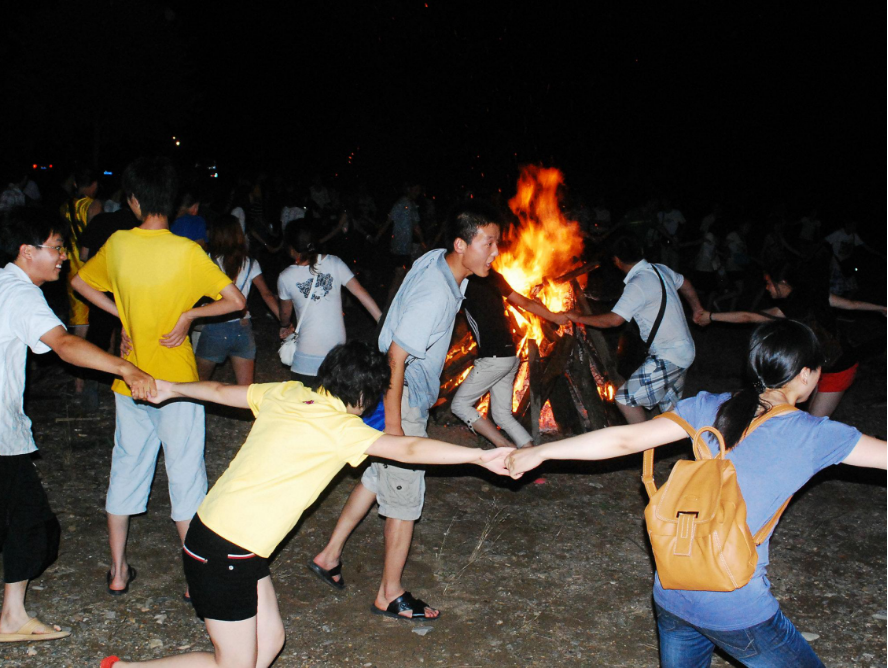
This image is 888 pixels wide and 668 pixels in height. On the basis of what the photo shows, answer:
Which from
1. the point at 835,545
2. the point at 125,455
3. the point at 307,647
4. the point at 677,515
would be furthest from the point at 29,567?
the point at 835,545

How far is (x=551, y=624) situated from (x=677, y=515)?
2.06 meters

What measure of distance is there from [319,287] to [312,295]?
7 cm

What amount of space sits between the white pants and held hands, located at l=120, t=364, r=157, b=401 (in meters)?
2.92

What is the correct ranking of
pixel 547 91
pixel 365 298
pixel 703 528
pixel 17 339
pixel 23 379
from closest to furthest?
pixel 703 528 → pixel 17 339 → pixel 23 379 → pixel 365 298 → pixel 547 91

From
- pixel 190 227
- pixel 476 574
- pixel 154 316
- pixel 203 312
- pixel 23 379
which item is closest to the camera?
pixel 23 379

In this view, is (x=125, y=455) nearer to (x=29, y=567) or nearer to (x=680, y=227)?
(x=29, y=567)

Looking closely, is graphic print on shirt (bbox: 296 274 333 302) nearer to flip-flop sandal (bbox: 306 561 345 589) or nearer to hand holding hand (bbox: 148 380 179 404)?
flip-flop sandal (bbox: 306 561 345 589)

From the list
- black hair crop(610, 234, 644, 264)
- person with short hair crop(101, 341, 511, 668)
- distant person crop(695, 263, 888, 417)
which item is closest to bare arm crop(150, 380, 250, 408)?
person with short hair crop(101, 341, 511, 668)

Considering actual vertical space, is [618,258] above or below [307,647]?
above

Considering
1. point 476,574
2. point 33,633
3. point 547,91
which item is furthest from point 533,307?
point 547,91

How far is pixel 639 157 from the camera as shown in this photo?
28656mm

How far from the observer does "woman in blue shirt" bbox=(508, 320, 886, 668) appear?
257 centimetres

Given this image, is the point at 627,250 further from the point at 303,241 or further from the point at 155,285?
the point at 155,285

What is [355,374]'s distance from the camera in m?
2.99
